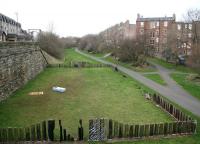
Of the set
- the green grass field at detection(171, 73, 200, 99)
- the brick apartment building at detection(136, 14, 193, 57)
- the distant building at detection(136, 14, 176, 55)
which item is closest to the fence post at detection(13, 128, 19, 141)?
the green grass field at detection(171, 73, 200, 99)

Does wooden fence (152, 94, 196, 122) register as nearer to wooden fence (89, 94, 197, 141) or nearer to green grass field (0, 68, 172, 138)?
green grass field (0, 68, 172, 138)

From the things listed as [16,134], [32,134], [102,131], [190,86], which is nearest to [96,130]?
[102,131]

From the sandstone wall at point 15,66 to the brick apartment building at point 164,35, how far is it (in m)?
27.9

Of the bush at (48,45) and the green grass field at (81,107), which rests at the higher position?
the bush at (48,45)

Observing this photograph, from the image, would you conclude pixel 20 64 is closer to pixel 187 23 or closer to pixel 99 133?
pixel 99 133

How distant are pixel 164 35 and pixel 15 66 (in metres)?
46.8

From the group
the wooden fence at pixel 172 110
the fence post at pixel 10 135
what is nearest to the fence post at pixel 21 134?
the fence post at pixel 10 135

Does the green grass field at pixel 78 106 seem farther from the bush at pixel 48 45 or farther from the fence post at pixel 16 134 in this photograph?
the bush at pixel 48 45

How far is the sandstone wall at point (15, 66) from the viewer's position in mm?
22312

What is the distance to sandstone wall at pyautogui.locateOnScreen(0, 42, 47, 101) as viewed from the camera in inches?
878

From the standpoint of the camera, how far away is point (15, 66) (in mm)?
25906

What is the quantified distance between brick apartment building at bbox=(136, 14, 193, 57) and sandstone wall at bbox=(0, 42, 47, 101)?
1099 inches

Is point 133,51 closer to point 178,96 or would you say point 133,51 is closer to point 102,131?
point 178,96

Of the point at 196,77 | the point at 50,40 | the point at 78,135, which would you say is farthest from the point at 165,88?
the point at 50,40
